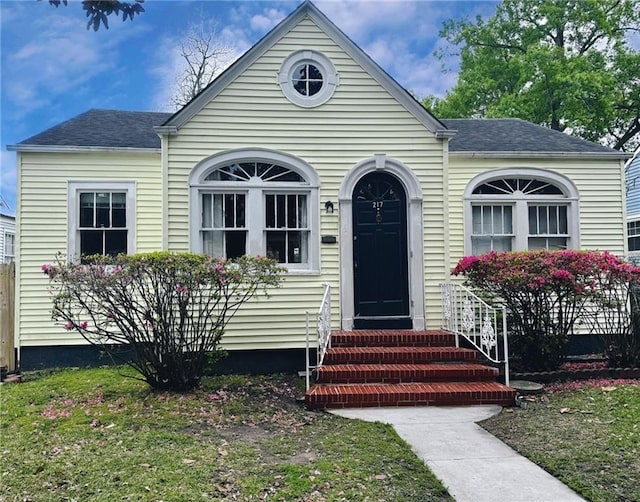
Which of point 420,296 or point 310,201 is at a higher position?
point 310,201

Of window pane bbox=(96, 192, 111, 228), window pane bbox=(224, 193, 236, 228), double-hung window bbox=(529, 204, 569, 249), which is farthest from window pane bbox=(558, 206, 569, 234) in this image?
window pane bbox=(96, 192, 111, 228)

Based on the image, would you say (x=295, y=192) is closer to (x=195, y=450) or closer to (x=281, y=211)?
(x=281, y=211)

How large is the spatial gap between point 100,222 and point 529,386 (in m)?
7.63

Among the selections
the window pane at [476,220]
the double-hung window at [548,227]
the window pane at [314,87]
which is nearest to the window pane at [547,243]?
the double-hung window at [548,227]

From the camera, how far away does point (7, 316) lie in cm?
823

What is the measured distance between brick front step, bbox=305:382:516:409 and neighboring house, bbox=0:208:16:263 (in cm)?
1590

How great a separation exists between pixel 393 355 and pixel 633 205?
14095 millimetres

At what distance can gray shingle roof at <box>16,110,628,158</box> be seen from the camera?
9.22m

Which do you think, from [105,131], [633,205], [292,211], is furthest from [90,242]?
[633,205]

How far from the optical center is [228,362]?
7.80 meters

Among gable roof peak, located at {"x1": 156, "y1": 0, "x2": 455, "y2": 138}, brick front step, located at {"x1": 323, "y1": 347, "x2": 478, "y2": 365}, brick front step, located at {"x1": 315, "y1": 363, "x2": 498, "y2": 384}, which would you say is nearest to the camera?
brick front step, located at {"x1": 315, "y1": 363, "x2": 498, "y2": 384}

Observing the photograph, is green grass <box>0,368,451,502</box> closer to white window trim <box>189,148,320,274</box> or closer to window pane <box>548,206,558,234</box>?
white window trim <box>189,148,320,274</box>

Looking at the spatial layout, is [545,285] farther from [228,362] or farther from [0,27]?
[0,27]

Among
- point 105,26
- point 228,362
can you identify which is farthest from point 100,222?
point 105,26
